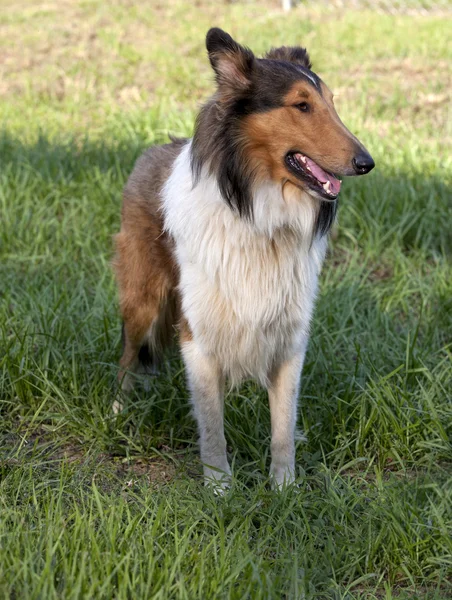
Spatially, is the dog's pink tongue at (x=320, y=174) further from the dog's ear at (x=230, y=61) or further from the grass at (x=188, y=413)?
the grass at (x=188, y=413)

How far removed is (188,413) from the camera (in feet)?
12.2

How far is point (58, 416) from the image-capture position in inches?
146

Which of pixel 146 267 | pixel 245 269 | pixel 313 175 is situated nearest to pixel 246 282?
pixel 245 269

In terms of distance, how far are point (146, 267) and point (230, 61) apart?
113 centimetres

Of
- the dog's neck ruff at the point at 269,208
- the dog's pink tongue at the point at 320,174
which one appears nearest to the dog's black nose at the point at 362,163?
the dog's pink tongue at the point at 320,174

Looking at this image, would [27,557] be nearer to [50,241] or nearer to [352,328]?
[352,328]

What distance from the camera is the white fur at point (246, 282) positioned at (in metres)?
3.16

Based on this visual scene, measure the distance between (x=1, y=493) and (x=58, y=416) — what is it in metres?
0.70

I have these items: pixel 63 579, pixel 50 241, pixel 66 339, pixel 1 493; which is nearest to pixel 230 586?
pixel 63 579

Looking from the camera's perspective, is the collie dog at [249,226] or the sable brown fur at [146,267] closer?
the collie dog at [249,226]

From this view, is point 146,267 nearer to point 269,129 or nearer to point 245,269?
point 245,269

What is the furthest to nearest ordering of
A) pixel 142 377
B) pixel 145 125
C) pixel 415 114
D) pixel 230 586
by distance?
pixel 415 114 → pixel 145 125 → pixel 142 377 → pixel 230 586

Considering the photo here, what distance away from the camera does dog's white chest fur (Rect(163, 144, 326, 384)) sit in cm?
315

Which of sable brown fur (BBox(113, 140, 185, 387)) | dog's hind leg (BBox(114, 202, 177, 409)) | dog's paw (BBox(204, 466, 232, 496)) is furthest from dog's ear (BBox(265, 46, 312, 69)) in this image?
dog's paw (BBox(204, 466, 232, 496))
